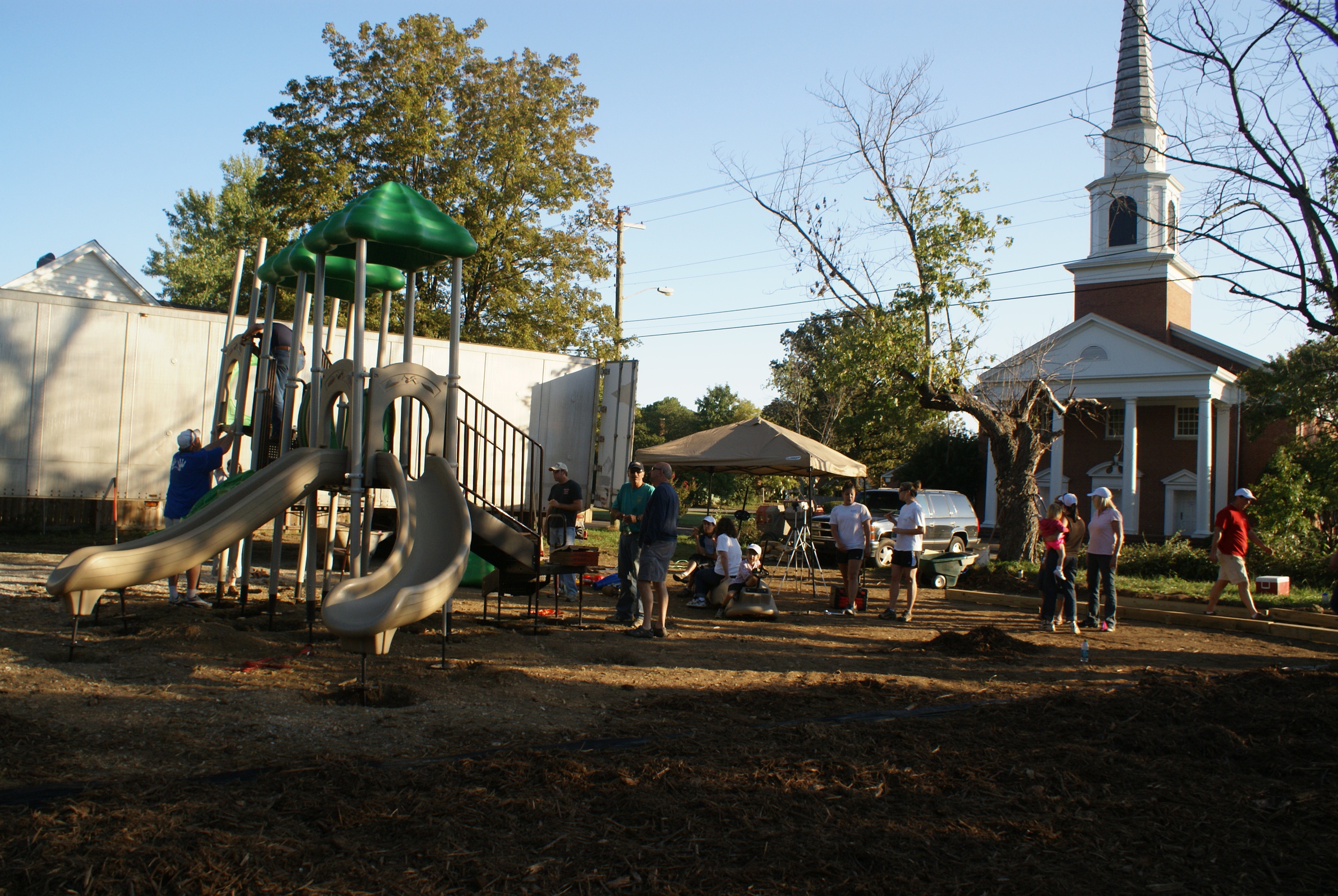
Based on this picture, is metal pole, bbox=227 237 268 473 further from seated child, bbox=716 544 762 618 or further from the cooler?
the cooler

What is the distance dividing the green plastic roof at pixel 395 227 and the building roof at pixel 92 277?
17.7 metres

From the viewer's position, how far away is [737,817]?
12.9ft

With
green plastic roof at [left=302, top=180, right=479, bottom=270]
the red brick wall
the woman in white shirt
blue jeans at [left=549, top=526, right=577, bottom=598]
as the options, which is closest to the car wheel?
the woman in white shirt

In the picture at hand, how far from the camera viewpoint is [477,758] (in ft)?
15.1

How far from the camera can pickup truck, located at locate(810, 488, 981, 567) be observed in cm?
1936

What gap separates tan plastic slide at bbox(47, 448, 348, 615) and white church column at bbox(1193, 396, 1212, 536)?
2755 centimetres

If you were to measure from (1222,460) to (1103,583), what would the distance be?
928 inches

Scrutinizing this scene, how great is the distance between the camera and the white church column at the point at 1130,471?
28375mm

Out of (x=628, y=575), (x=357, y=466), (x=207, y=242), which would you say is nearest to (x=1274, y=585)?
(x=628, y=575)

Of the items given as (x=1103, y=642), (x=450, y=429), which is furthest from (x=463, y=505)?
(x=1103, y=642)

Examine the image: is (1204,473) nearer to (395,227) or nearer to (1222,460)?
A: (1222,460)

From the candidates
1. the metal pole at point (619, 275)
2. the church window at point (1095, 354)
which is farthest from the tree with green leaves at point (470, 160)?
the church window at point (1095, 354)

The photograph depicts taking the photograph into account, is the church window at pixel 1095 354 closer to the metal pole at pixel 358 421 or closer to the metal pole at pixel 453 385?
the metal pole at pixel 453 385

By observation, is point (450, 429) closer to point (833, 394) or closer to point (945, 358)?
point (945, 358)
